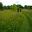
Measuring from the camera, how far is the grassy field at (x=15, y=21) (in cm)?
158

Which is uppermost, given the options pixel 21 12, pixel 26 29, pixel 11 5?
pixel 11 5

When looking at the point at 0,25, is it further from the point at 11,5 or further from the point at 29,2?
the point at 29,2

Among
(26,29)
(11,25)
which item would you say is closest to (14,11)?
(11,25)

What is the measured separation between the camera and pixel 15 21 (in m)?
1.61

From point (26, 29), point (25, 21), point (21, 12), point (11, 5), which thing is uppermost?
point (11, 5)

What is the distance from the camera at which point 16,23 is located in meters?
1.60

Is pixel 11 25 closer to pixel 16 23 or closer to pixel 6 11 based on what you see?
pixel 16 23

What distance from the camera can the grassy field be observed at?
1576 millimetres

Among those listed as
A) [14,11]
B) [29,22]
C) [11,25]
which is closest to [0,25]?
[11,25]

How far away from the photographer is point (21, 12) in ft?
5.39

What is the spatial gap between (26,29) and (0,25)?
14.9 inches

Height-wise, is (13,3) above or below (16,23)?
above

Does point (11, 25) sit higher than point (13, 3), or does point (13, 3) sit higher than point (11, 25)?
point (13, 3)

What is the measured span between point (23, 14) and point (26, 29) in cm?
23
